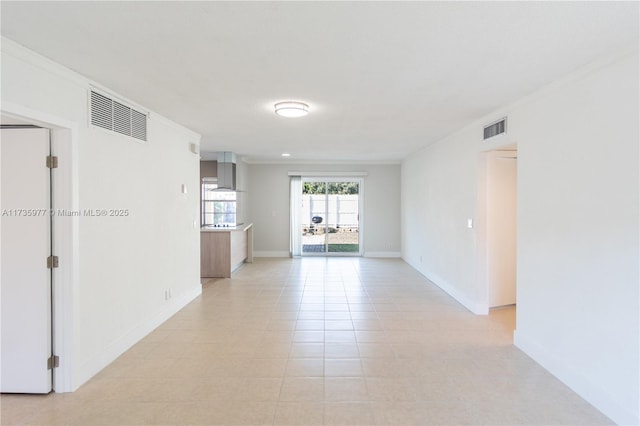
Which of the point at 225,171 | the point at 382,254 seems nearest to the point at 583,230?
the point at 225,171

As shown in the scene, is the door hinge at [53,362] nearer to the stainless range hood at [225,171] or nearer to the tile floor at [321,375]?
the tile floor at [321,375]

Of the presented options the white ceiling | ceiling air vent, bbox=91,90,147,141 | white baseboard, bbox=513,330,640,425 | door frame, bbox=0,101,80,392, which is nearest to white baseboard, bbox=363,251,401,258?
white baseboard, bbox=513,330,640,425

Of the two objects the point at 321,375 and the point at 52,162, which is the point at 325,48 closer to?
the point at 52,162

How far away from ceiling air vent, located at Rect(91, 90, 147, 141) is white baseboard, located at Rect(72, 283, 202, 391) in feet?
6.50

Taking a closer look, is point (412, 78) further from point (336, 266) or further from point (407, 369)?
point (336, 266)

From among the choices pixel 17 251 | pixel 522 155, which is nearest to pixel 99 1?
pixel 17 251

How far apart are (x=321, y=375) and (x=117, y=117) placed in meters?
2.96

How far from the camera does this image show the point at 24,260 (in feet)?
8.86

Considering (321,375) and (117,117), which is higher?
(117,117)

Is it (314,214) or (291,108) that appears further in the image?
(314,214)

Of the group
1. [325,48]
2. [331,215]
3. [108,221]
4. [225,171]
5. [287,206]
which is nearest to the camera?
[325,48]

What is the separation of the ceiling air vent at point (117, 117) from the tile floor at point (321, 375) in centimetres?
214

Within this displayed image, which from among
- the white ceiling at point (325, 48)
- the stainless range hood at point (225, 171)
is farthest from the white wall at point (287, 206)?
the white ceiling at point (325, 48)

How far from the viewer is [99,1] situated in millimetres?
1754
